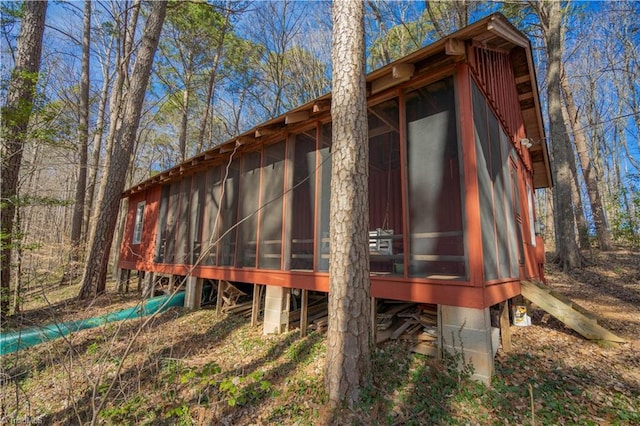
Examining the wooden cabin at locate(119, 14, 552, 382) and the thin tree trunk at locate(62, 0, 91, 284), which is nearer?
the wooden cabin at locate(119, 14, 552, 382)

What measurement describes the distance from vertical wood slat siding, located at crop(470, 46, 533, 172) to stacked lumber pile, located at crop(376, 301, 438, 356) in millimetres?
3139

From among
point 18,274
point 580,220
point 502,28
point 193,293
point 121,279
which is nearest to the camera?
point 502,28

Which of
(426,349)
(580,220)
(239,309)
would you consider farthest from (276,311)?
(580,220)

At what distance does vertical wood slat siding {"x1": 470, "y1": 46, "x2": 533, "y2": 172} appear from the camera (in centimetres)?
413

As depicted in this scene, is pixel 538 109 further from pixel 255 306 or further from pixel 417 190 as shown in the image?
pixel 255 306

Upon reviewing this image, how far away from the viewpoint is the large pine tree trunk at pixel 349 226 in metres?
2.62

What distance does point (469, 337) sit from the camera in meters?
3.00

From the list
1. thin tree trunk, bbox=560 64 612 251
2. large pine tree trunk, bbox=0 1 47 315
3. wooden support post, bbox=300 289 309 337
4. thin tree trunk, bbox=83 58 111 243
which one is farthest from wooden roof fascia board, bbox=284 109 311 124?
thin tree trunk, bbox=83 58 111 243

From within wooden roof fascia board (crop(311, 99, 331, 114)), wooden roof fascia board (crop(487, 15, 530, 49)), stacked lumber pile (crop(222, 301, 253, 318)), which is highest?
wooden roof fascia board (crop(487, 15, 530, 49))

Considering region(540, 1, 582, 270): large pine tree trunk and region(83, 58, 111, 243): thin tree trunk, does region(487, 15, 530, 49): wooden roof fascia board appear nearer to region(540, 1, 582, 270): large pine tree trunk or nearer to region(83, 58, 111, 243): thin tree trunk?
region(540, 1, 582, 270): large pine tree trunk

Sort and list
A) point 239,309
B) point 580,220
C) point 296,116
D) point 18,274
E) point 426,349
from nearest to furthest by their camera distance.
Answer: point 426,349, point 296,116, point 18,274, point 239,309, point 580,220

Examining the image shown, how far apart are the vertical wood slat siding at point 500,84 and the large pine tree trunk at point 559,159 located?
224 centimetres

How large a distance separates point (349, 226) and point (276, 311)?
2760mm

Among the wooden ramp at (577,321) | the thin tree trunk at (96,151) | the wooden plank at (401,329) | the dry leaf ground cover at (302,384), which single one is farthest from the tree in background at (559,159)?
the thin tree trunk at (96,151)
